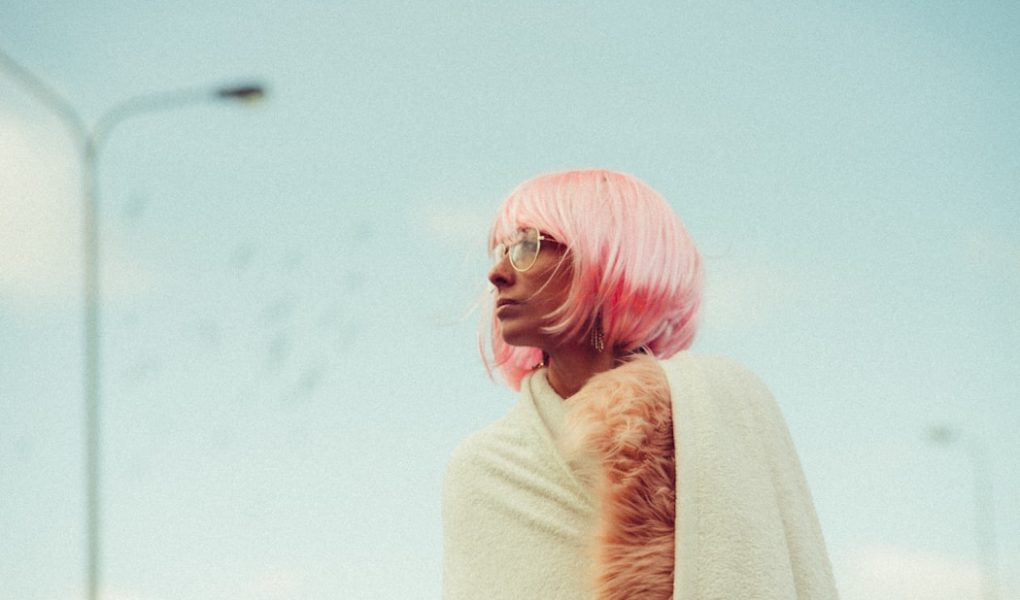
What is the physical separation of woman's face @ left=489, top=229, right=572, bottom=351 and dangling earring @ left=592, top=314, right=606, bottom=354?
0.31 ft

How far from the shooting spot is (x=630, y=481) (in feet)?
9.05

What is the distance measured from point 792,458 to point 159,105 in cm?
984

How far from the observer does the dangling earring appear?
10.7 ft

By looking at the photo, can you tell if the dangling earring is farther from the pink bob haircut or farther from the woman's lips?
the woman's lips

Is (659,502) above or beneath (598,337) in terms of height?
beneath

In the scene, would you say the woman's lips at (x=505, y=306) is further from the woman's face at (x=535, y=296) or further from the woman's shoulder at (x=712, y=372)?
the woman's shoulder at (x=712, y=372)

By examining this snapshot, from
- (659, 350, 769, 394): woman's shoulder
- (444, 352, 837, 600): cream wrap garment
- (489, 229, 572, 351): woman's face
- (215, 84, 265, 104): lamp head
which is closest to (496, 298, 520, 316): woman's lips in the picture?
(489, 229, 572, 351): woman's face

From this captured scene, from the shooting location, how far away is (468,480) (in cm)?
324

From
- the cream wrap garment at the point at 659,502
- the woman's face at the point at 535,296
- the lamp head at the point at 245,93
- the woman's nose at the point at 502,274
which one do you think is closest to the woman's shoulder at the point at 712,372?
the cream wrap garment at the point at 659,502

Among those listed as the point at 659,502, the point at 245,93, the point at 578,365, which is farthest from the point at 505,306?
the point at 245,93

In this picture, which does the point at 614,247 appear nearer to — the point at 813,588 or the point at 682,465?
the point at 682,465

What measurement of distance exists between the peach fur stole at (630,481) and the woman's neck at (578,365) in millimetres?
384

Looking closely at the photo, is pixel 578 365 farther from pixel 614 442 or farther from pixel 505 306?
pixel 614 442

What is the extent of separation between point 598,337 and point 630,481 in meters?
0.58
